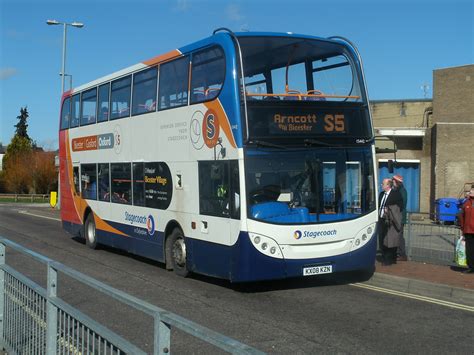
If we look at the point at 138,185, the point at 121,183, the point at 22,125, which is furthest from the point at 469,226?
the point at 22,125

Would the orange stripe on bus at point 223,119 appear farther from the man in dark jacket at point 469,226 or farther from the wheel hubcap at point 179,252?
the man in dark jacket at point 469,226

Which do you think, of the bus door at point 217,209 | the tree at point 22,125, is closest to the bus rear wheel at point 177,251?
the bus door at point 217,209

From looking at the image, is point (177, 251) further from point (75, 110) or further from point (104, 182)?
point (75, 110)

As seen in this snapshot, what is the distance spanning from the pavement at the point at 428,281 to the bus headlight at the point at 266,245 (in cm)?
223

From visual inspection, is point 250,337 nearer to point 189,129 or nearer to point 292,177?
point 292,177

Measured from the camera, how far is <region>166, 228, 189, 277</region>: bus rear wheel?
399 inches

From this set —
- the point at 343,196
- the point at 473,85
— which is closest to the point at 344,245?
the point at 343,196

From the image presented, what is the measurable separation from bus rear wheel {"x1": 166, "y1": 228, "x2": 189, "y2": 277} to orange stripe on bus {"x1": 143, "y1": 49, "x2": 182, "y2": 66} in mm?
3267

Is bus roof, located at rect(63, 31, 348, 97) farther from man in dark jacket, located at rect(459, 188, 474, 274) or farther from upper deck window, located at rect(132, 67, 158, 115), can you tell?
man in dark jacket, located at rect(459, 188, 474, 274)

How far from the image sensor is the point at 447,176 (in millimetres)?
23750

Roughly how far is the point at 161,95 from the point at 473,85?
1959cm

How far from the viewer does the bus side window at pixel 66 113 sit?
16000 millimetres

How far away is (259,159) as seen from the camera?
8.42 metres

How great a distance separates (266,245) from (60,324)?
441cm
